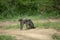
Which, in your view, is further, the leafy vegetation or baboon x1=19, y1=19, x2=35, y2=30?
the leafy vegetation

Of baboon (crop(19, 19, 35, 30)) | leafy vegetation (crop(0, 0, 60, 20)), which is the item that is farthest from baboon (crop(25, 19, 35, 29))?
leafy vegetation (crop(0, 0, 60, 20))

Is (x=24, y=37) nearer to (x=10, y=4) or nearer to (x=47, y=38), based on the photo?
(x=47, y=38)

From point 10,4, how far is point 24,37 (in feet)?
38.5

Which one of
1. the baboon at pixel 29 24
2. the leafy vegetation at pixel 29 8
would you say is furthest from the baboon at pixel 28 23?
the leafy vegetation at pixel 29 8

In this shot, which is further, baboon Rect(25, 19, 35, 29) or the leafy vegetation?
the leafy vegetation

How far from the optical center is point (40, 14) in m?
20.7

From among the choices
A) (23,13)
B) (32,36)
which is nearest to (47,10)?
(23,13)

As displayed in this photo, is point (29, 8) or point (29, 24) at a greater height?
point (29, 8)

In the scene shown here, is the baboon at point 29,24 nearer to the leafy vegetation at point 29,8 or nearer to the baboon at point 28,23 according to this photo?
the baboon at point 28,23

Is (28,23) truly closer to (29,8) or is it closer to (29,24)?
(29,24)

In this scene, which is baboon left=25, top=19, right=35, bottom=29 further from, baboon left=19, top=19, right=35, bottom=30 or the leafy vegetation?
the leafy vegetation

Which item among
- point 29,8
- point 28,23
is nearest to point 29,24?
point 28,23

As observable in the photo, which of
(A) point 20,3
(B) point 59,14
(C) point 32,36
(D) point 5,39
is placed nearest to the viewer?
(D) point 5,39

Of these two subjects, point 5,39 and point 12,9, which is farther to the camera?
point 12,9
